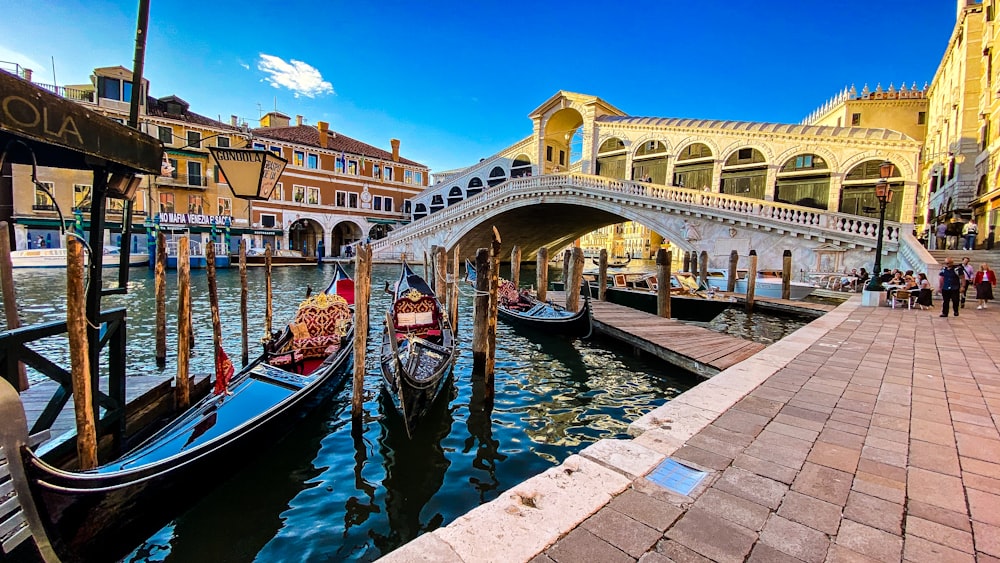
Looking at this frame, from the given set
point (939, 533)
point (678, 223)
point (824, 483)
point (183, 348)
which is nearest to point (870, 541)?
point (939, 533)

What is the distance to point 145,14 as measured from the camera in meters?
2.80

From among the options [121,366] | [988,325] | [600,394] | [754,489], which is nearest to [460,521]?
[754,489]

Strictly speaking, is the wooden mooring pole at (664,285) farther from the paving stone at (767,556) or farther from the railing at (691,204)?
the paving stone at (767,556)

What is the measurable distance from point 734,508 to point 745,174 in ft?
65.2

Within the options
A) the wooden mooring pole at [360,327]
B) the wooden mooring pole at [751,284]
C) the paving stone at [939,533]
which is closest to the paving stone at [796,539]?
the paving stone at [939,533]

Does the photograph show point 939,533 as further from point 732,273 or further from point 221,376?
point 732,273

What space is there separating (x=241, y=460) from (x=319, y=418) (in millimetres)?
1203

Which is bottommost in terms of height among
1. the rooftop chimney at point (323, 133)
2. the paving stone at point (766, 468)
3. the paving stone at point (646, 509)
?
the paving stone at point (646, 509)

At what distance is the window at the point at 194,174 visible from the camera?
21828 mm

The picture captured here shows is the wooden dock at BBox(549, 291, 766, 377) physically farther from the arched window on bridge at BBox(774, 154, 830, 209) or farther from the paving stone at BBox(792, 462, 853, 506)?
the arched window on bridge at BBox(774, 154, 830, 209)

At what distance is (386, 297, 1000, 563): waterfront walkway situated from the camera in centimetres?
164

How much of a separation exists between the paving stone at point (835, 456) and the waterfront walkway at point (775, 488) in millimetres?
10

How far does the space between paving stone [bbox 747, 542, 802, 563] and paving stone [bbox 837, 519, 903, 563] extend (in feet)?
0.84

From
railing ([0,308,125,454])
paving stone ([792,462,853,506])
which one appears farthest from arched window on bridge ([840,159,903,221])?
railing ([0,308,125,454])
